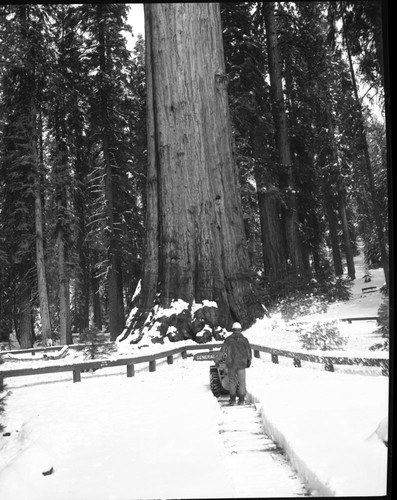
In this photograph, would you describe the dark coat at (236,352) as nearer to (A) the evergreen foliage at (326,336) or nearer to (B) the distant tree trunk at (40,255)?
(A) the evergreen foliage at (326,336)

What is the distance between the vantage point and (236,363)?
6352 mm

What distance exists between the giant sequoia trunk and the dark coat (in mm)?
2593

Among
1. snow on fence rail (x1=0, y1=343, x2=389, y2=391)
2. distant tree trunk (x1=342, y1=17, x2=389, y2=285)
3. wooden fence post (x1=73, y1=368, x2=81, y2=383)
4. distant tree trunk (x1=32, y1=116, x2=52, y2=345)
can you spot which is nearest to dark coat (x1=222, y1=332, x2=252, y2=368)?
snow on fence rail (x1=0, y1=343, x2=389, y2=391)

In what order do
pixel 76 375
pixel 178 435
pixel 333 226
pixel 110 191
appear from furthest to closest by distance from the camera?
pixel 110 191 → pixel 76 375 → pixel 333 226 → pixel 178 435

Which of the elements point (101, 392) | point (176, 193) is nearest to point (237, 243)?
point (176, 193)

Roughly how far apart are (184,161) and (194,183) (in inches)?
19.4

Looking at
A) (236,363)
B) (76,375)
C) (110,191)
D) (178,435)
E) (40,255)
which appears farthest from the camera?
(110,191)

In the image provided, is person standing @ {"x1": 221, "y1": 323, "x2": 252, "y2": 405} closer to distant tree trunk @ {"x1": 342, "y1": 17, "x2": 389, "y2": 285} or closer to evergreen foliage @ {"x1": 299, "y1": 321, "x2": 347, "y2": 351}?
evergreen foliage @ {"x1": 299, "y1": 321, "x2": 347, "y2": 351}

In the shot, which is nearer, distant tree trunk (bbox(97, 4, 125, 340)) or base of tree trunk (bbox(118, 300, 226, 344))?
base of tree trunk (bbox(118, 300, 226, 344))

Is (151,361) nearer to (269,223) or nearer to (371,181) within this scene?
(269,223)

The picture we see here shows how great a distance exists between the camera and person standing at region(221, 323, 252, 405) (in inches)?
250

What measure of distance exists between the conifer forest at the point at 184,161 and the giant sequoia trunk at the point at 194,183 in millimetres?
28

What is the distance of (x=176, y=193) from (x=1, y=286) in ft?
12.3

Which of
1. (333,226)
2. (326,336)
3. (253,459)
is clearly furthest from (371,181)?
(326,336)
